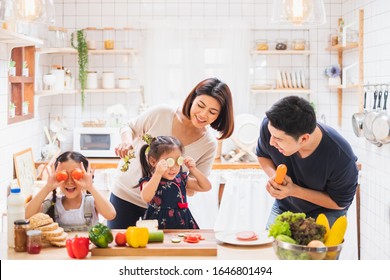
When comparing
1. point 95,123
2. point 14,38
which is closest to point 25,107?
point 95,123

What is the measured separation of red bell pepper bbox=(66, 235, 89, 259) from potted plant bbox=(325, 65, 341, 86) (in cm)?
240

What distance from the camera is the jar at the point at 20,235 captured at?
5.43 ft

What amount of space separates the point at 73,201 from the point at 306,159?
2.45 feet

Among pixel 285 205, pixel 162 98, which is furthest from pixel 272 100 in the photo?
pixel 285 205

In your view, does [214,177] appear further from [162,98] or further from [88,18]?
[88,18]

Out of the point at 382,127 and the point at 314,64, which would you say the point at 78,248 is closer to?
the point at 382,127

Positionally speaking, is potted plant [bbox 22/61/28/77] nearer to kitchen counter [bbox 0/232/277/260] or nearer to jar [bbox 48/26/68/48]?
jar [bbox 48/26/68/48]

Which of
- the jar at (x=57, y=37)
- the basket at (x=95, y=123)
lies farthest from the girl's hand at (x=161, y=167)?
the basket at (x=95, y=123)

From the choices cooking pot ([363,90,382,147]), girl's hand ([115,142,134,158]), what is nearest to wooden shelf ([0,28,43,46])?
girl's hand ([115,142,134,158])

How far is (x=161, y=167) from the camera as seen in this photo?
1.88m

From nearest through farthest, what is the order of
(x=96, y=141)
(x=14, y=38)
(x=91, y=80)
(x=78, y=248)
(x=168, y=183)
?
→ 1. (x=78, y=248)
2. (x=168, y=183)
3. (x=14, y=38)
4. (x=96, y=141)
5. (x=91, y=80)

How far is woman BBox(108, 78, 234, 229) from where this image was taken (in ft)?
6.35

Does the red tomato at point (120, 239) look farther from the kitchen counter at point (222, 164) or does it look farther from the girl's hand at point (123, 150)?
the kitchen counter at point (222, 164)
